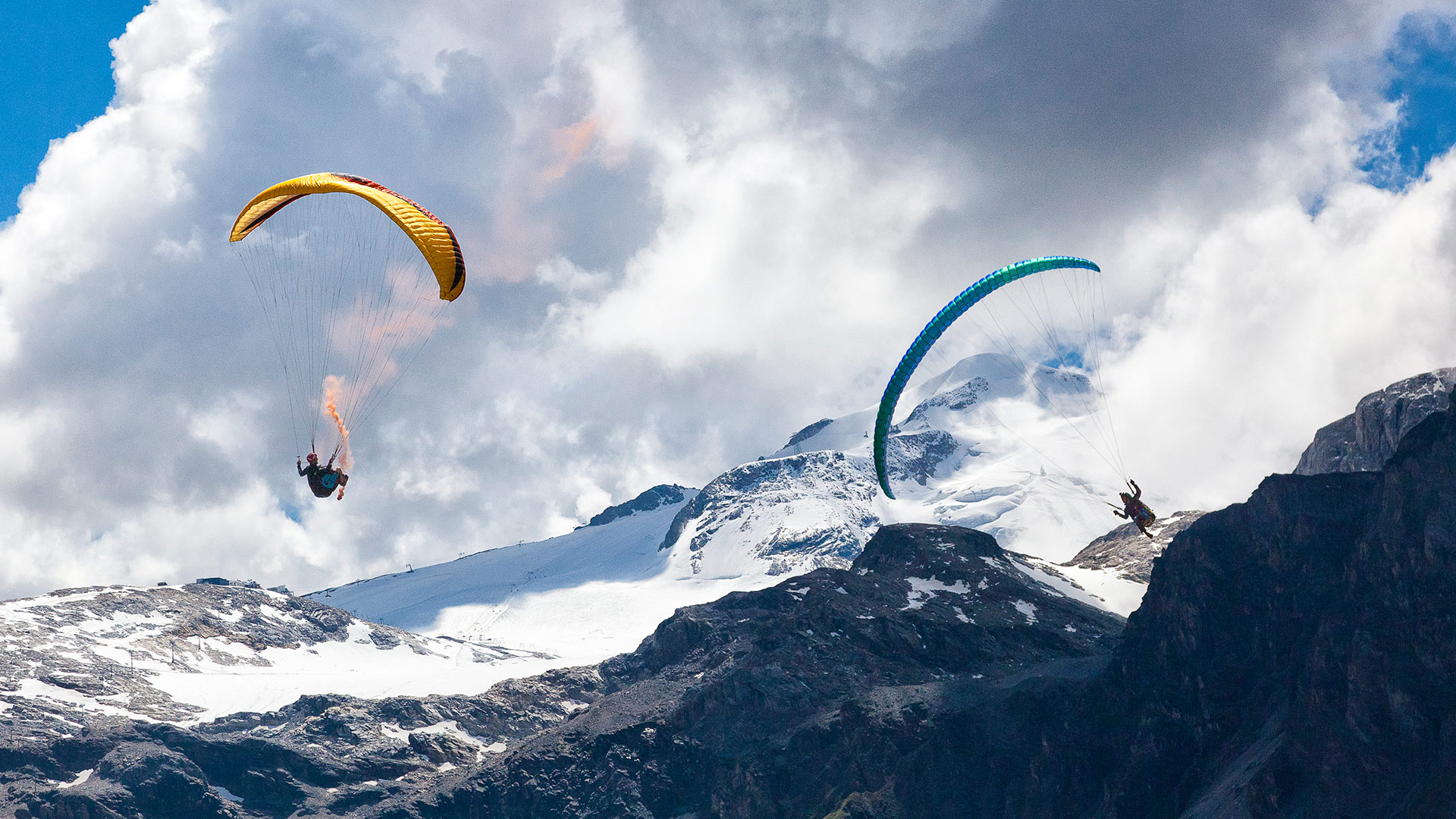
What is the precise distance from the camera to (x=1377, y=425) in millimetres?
166125

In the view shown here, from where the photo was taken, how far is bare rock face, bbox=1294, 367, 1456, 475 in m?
157

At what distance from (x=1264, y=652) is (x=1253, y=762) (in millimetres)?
18181

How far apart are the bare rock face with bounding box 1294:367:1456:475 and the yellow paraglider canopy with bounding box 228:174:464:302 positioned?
11627 centimetres

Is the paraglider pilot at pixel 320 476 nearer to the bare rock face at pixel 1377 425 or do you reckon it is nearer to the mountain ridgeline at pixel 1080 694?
the mountain ridgeline at pixel 1080 694

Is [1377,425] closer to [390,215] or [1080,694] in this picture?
[1080,694]

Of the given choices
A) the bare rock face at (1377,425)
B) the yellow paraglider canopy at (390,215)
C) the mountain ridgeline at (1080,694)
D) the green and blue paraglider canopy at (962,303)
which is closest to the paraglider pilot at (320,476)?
the yellow paraglider canopy at (390,215)

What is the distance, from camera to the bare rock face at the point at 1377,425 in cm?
15725

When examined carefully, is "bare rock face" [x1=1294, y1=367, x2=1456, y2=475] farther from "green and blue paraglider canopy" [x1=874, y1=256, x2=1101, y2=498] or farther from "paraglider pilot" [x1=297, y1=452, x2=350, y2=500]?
"paraglider pilot" [x1=297, y1=452, x2=350, y2=500]

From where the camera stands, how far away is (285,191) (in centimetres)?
7281

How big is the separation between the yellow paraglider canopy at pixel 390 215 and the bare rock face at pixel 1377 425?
116m

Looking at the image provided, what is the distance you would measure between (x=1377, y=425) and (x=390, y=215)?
450 feet

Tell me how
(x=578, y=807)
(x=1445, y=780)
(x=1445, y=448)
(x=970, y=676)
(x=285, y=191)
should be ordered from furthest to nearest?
1. (x=578, y=807)
2. (x=970, y=676)
3. (x=1445, y=448)
4. (x=1445, y=780)
5. (x=285, y=191)

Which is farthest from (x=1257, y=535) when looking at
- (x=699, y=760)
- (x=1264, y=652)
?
(x=699, y=760)

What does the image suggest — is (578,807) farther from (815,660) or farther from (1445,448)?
(1445,448)
